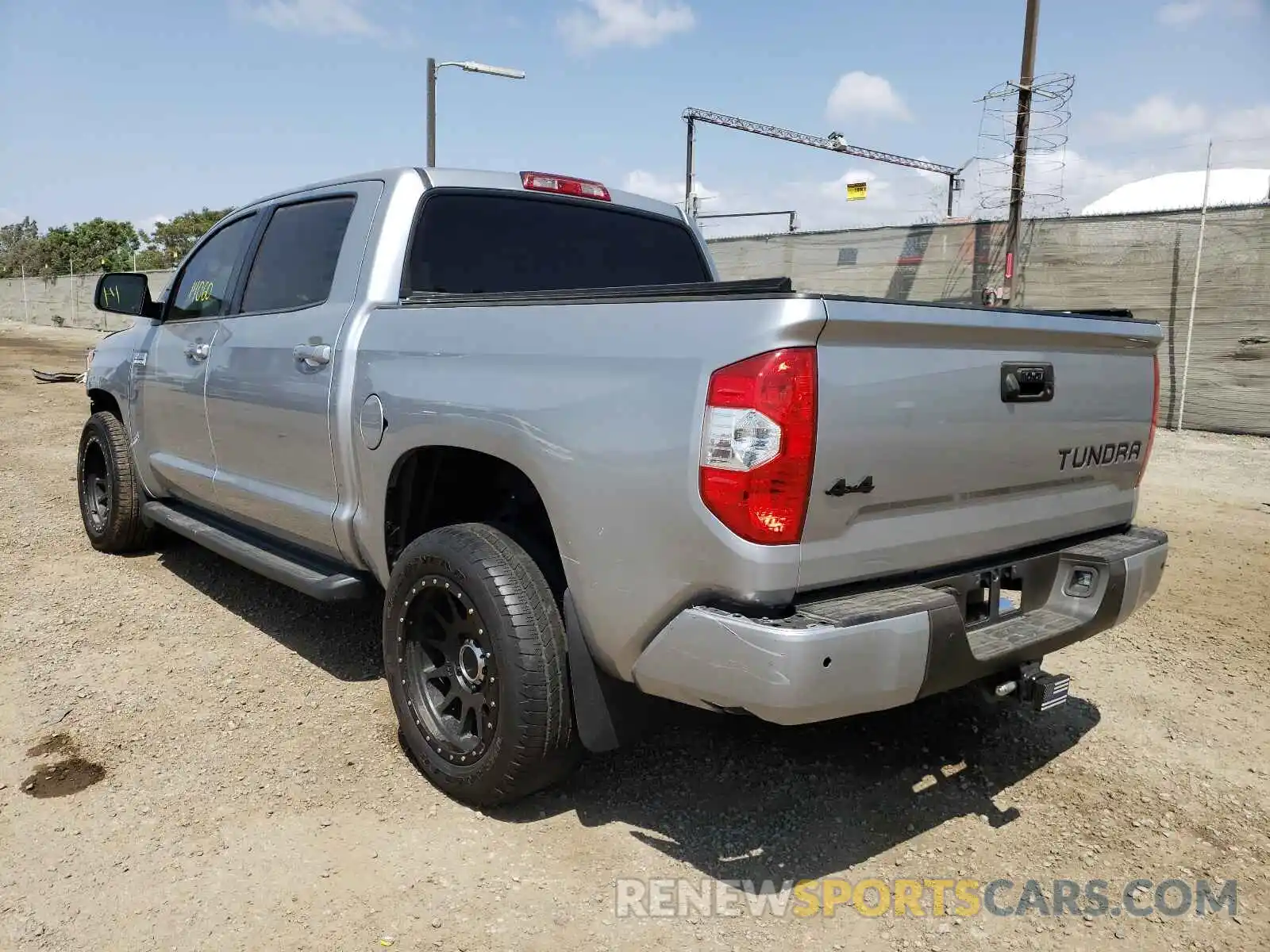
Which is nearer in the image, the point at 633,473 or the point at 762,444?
the point at 762,444

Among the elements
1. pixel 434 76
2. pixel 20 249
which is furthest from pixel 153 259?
pixel 434 76

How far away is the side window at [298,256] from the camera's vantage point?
12.0ft

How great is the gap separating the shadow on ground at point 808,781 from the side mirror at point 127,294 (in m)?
3.50

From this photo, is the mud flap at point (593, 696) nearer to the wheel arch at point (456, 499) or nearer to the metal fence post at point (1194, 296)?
the wheel arch at point (456, 499)

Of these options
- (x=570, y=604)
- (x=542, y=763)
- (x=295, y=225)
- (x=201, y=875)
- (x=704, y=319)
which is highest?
(x=295, y=225)

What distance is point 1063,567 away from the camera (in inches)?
113

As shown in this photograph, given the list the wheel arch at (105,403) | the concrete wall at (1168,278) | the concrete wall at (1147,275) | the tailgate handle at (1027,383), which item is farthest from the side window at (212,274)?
the concrete wall at (1147,275)

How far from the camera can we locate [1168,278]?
1076cm

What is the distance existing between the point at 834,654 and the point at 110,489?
4678 mm

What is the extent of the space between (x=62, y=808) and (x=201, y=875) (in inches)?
25.7

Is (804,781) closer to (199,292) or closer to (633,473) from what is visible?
(633,473)

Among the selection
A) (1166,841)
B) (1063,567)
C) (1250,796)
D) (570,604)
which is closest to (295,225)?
(570,604)

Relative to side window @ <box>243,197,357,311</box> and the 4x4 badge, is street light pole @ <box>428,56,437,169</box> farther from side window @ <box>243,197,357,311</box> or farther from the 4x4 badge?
the 4x4 badge

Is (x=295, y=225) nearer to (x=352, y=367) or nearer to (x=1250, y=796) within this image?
(x=352, y=367)
